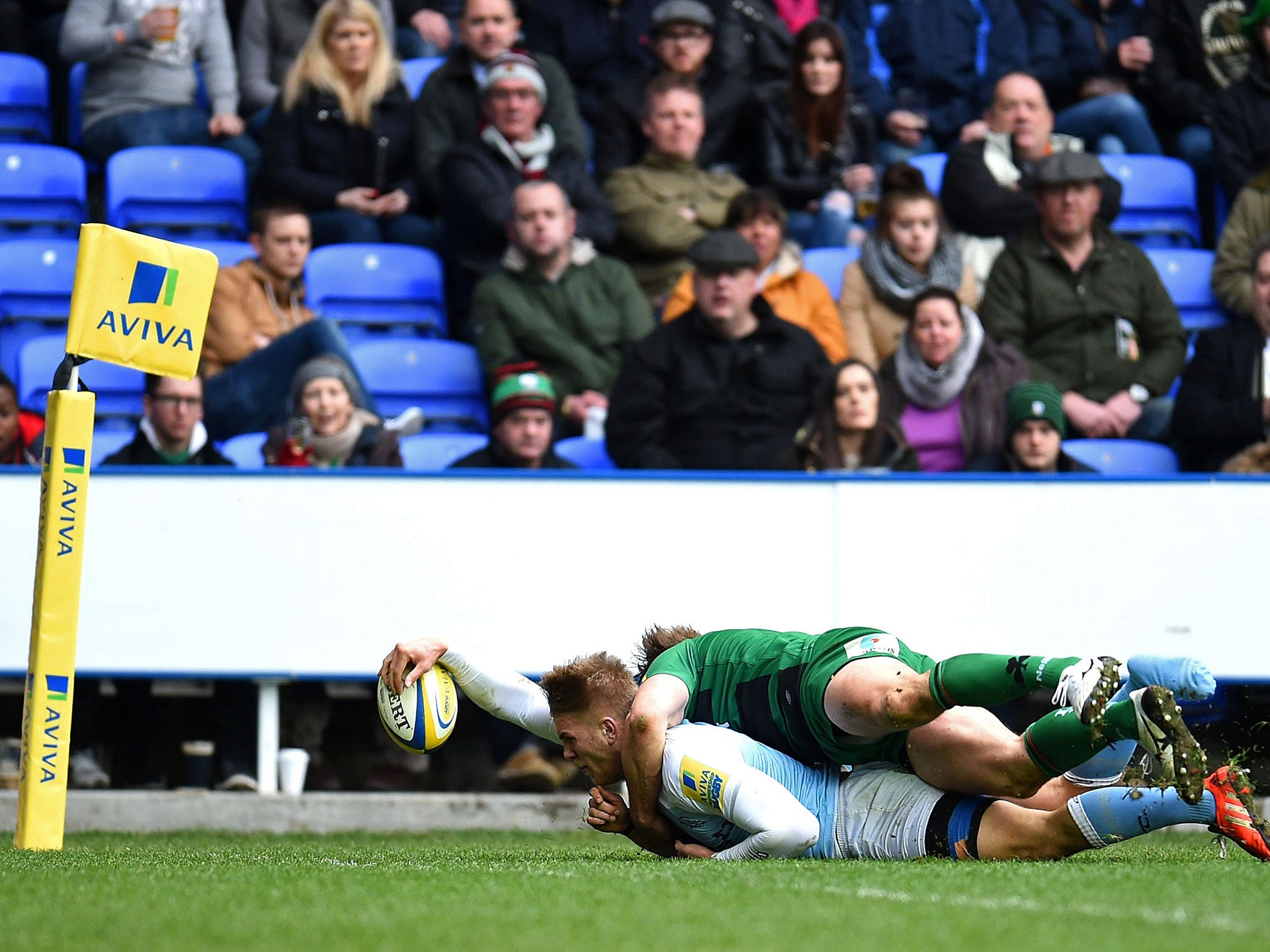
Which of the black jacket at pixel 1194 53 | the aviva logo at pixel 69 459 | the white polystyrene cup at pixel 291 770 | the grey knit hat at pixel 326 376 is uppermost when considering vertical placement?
the black jacket at pixel 1194 53

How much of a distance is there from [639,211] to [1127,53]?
13.1 feet

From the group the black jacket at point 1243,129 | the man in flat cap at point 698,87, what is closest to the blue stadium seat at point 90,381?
the man in flat cap at point 698,87

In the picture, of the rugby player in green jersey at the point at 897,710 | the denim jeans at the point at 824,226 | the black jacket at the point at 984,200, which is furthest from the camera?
the denim jeans at the point at 824,226

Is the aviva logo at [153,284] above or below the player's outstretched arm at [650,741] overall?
above

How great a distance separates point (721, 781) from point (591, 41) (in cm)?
793

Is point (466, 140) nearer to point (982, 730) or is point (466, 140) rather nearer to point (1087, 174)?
point (1087, 174)

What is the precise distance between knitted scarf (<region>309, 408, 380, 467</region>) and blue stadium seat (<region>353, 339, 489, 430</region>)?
61.9 inches

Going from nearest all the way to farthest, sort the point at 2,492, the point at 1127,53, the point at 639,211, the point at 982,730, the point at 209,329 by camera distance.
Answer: the point at 982,730, the point at 2,492, the point at 209,329, the point at 639,211, the point at 1127,53

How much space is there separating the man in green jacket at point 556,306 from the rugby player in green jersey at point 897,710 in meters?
4.31

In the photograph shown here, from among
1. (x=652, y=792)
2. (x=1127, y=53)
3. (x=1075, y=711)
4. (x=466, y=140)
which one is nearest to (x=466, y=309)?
(x=466, y=140)

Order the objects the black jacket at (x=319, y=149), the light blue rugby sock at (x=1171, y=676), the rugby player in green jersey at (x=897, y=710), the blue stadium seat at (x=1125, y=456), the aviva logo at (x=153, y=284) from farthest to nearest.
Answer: the black jacket at (x=319, y=149) → the blue stadium seat at (x=1125, y=456) → the aviva logo at (x=153, y=284) → the rugby player in green jersey at (x=897, y=710) → the light blue rugby sock at (x=1171, y=676)

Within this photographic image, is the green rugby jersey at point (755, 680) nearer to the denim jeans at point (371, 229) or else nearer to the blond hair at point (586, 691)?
the blond hair at point (586, 691)

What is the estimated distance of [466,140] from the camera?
37.9ft

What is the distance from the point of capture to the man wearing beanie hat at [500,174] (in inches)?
438
